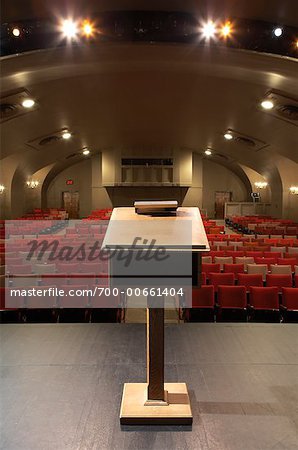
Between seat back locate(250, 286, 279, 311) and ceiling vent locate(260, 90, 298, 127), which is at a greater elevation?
ceiling vent locate(260, 90, 298, 127)

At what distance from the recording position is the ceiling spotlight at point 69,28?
714 centimetres

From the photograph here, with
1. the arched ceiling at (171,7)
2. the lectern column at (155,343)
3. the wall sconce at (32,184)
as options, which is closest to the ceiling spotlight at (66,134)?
the wall sconce at (32,184)

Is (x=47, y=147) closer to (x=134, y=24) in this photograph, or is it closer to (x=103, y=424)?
(x=134, y=24)

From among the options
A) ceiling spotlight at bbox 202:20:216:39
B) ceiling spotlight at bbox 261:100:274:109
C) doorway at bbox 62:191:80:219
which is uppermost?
ceiling spotlight at bbox 202:20:216:39

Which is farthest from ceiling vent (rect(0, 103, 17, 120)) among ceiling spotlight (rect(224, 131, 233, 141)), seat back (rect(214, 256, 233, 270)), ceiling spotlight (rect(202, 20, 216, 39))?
ceiling spotlight (rect(224, 131, 233, 141))

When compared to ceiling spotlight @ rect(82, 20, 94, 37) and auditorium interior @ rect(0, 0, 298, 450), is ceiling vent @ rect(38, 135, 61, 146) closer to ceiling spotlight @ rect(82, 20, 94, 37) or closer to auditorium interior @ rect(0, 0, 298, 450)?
auditorium interior @ rect(0, 0, 298, 450)

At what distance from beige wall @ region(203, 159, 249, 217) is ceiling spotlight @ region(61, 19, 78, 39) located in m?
21.8

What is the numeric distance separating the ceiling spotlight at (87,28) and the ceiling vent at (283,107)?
564 cm

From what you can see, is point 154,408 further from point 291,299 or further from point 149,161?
point 149,161

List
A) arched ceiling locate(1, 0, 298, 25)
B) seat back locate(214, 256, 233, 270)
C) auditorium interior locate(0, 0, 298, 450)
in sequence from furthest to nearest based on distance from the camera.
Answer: seat back locate(214, 256, 233, 270) → arched ceiling locate(1, 0, 298, 25) → auditorium interior locate(0, 0, 298, 450)

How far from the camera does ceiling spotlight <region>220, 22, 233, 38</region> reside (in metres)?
7.24

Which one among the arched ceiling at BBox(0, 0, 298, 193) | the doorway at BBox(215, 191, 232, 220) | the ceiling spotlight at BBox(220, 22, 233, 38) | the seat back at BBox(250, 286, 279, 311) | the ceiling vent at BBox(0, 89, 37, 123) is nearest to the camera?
the seat back at BBox(250, 286, 279, 311)

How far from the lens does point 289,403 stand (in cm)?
322

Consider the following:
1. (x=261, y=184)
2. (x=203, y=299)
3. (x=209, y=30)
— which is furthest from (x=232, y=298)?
(x=261, y=184)
